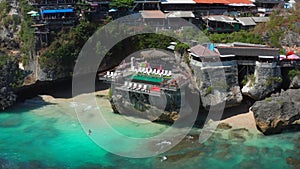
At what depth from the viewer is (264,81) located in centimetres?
3488

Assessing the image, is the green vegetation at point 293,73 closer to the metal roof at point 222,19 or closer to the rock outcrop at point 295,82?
the rock outcrop at point 295,82

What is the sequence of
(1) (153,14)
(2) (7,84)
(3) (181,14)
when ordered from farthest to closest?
(1) (153,14)
(3) (181,14)
(2) (7,84)

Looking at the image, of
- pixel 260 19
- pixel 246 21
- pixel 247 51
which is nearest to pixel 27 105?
pixel 247 51

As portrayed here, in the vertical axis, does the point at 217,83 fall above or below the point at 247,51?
below

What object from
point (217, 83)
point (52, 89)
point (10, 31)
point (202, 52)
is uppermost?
point (202, 52)

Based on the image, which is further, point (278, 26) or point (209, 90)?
point (278, 26)

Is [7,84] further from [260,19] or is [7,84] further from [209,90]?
[260,19]

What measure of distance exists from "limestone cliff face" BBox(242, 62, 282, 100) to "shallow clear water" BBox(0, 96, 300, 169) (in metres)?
4.86

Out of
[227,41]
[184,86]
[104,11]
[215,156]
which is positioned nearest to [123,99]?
[184,86]

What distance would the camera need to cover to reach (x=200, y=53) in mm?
34781

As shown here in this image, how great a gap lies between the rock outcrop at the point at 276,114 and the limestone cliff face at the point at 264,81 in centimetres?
187

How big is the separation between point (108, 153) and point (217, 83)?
12.7 metres

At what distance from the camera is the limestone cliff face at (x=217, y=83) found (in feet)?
113

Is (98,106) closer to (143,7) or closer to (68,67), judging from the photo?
(68,67)
